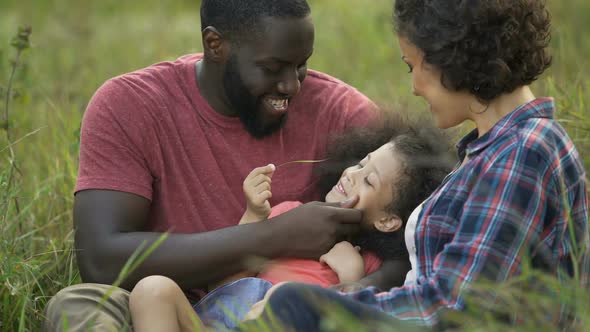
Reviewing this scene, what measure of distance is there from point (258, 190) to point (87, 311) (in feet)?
2.26

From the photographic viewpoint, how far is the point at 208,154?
350 centimetres

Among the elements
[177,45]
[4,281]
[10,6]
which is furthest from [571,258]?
[10,6]

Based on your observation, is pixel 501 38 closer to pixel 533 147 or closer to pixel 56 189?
pixel 533 147

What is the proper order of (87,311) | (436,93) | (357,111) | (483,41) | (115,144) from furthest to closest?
1. (357,111)
2. (115,144)
3. (87,311)
4. (436,93)
5. (483,41)

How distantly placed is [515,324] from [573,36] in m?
4.56

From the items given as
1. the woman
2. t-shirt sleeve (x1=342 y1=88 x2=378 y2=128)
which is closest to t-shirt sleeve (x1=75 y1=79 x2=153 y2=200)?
t-shirt sleeve (x1=342 y1=88 x2=378 y2=128)

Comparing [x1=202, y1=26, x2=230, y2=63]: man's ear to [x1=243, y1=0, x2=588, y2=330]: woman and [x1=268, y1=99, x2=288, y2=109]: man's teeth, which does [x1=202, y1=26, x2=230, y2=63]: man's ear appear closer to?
[x1=268, y1=99, x2=288, y2=109]: man's teeth

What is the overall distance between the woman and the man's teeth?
0.66 meters

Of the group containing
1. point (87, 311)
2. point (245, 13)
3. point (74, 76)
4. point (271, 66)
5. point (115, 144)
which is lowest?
point (74, 76)

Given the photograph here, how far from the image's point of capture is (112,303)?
10.2ft

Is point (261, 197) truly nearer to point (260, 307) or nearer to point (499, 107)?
point (260, 307)

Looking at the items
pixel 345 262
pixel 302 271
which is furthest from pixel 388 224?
pixel 302 271

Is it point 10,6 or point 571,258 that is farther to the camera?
point 10,6

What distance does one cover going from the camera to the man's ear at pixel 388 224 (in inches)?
133
